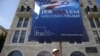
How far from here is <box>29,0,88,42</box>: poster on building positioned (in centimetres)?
939

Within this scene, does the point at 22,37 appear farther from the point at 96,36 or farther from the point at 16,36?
the point at 96,36

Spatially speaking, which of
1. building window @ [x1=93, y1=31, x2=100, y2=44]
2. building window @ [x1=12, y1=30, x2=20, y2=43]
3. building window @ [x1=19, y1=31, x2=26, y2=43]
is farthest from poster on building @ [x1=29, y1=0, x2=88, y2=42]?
building window @ [x1=93, y1=31, x2=100, y2=44]

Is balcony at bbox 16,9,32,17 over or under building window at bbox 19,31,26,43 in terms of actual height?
over

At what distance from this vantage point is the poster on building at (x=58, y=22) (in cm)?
939

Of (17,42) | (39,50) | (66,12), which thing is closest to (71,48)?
(39,50)

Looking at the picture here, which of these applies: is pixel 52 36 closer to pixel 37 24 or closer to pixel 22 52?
pixel 37 24

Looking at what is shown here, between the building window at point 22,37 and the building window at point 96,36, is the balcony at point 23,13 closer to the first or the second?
the building window at point 22,37

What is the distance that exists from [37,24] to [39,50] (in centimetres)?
336

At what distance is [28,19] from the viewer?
1489 centimetres

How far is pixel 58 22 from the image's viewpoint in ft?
32.7

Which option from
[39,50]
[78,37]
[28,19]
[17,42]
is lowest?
[78,37]

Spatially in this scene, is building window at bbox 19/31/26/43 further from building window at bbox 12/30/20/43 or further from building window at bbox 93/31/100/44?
building window at bbox 93/31/100/44

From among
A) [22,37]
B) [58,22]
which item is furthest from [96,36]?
[22,37]

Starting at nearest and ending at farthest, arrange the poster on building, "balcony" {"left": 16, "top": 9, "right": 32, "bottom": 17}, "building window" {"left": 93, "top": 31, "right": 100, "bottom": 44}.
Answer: the poster on building, "building window" {"left": 93, "top": 31, "right": 100, "bottom": 44}, "balcony" {"left": 16, "top": 9, "right": 32, "bottom": 17}
